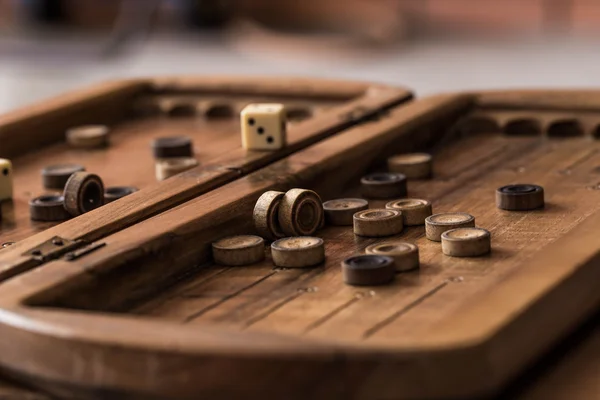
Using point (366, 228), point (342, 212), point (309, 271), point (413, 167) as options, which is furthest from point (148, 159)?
point (309, 271)

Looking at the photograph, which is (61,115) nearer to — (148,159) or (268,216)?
(148,159)

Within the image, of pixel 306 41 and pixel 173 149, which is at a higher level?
pixel 173 149

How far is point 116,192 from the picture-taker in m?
2.35

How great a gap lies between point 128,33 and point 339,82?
19.0 ft

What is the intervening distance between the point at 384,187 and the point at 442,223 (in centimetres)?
35

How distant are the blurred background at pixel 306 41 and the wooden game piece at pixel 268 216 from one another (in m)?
4.25

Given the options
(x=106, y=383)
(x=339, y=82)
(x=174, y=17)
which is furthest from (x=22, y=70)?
(x=106, y=383)

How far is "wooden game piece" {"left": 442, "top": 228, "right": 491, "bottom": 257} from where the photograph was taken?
6.03 feet

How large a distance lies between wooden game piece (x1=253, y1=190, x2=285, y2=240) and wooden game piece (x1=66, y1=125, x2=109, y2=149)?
3.06 ft

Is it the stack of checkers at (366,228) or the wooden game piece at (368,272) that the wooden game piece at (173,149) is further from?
the wooden game piece at (368,272)

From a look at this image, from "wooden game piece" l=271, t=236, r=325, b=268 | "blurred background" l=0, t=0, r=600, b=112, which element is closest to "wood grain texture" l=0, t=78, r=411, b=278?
"wooden game piece" l=271, t=236, r=325, b=268

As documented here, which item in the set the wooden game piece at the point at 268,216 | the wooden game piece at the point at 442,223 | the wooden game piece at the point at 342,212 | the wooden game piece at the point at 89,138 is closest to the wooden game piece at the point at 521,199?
the wooden game piece at the point at 442,223

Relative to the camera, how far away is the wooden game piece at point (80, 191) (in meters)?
2.19

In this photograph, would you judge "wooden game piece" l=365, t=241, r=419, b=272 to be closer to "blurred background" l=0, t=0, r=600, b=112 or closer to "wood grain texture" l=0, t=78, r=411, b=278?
"wood grain texture" l=0, t=78, r=411, b=278
